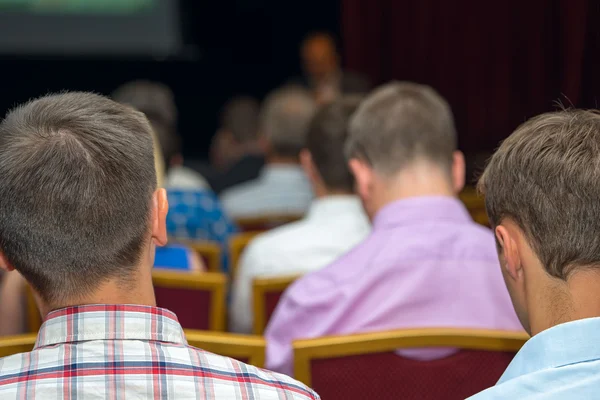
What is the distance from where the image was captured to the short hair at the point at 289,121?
372cm

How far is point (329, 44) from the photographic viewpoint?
7.60 metres

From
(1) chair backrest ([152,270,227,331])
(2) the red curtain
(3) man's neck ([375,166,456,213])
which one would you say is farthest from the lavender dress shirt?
(2) the red curtain

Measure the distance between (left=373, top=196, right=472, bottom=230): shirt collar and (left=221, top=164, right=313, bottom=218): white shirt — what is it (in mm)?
1804

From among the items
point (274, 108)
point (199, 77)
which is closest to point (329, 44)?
point (199, 77)

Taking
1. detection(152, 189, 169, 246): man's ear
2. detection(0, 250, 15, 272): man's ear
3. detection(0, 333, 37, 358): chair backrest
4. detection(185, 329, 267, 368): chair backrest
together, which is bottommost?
detection(185, 329, 267, 368): chair backrest

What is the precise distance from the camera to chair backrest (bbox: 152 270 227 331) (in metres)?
2.25

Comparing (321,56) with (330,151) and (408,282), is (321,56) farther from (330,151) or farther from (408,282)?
(408,282)

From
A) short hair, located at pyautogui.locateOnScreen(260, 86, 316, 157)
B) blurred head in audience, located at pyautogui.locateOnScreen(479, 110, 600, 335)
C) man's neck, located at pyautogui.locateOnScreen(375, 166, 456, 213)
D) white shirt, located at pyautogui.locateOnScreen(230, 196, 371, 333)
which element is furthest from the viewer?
short hair, located at pyautogui.locateOnScreen(260, 86, 316, 157)

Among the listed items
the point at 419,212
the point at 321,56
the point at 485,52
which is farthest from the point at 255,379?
the point at 321,56

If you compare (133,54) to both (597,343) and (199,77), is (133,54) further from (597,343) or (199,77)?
(597,343)

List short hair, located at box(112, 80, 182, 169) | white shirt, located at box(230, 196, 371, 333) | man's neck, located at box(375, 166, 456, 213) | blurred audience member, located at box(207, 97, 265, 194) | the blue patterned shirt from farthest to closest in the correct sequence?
blurred audience member, located at box(207, 97, 265, 194) → short hair, located at box(112, 80, 182, 169) → the blue patterned shirt → white shirt, located at box(230, 196, 371, 333) → man's neck, located at box(375, 166, 456, 213)

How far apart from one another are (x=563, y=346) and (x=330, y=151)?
5.36 ft

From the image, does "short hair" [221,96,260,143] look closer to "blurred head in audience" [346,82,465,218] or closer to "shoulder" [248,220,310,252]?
"shoulder" [248,220,310,252]

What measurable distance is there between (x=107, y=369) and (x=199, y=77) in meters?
8.29
